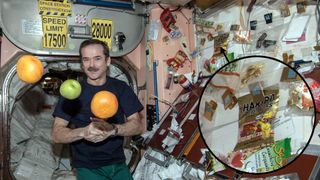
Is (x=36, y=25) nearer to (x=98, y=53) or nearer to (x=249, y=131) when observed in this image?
(x=98, y=53)

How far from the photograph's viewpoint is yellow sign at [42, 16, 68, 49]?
3.15 meters

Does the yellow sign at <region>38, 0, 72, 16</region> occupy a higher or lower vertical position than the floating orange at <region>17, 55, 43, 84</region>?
higher

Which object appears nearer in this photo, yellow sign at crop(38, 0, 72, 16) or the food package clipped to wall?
the food package clipped to wall

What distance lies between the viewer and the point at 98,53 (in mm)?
2230

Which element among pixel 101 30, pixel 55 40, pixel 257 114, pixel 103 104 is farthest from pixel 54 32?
pixel 257 114

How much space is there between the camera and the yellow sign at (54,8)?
3.12 metres

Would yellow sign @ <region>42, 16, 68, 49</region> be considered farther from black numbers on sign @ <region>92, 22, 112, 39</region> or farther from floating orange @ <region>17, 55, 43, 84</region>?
floating orange @ <region>17, 55, 43, 84</region>

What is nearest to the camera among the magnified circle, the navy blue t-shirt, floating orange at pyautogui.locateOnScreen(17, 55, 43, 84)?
floating orange at pyautogui.locateOnScreen(17, 55, 43, 84)

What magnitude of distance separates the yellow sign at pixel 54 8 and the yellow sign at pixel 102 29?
26cm

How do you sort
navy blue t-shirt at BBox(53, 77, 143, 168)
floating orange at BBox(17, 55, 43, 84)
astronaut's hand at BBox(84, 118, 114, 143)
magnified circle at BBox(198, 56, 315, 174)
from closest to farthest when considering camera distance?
floating orange at BBox(17, 55, 43, 84), astronaut's hand at BBox(84, 118, 114, 143), magnified circle at BBox(198, 56, 315, 174), navy blue t-shirt at BBox(53, 77, 143, 168)

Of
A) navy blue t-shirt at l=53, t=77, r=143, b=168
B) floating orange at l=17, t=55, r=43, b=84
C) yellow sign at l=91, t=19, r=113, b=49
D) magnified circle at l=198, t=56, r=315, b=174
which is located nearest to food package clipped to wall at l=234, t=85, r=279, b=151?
magnified circle at l=198, t=56, r=315, b=174

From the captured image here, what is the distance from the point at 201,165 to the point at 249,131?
2.24 feet

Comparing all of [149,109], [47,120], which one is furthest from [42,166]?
[149,109]

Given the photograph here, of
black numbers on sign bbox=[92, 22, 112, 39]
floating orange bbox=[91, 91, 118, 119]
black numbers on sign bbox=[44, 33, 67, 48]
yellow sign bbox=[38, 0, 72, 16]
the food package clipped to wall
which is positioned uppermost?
yellow sign bbox=[38, 0, 72, 16]
